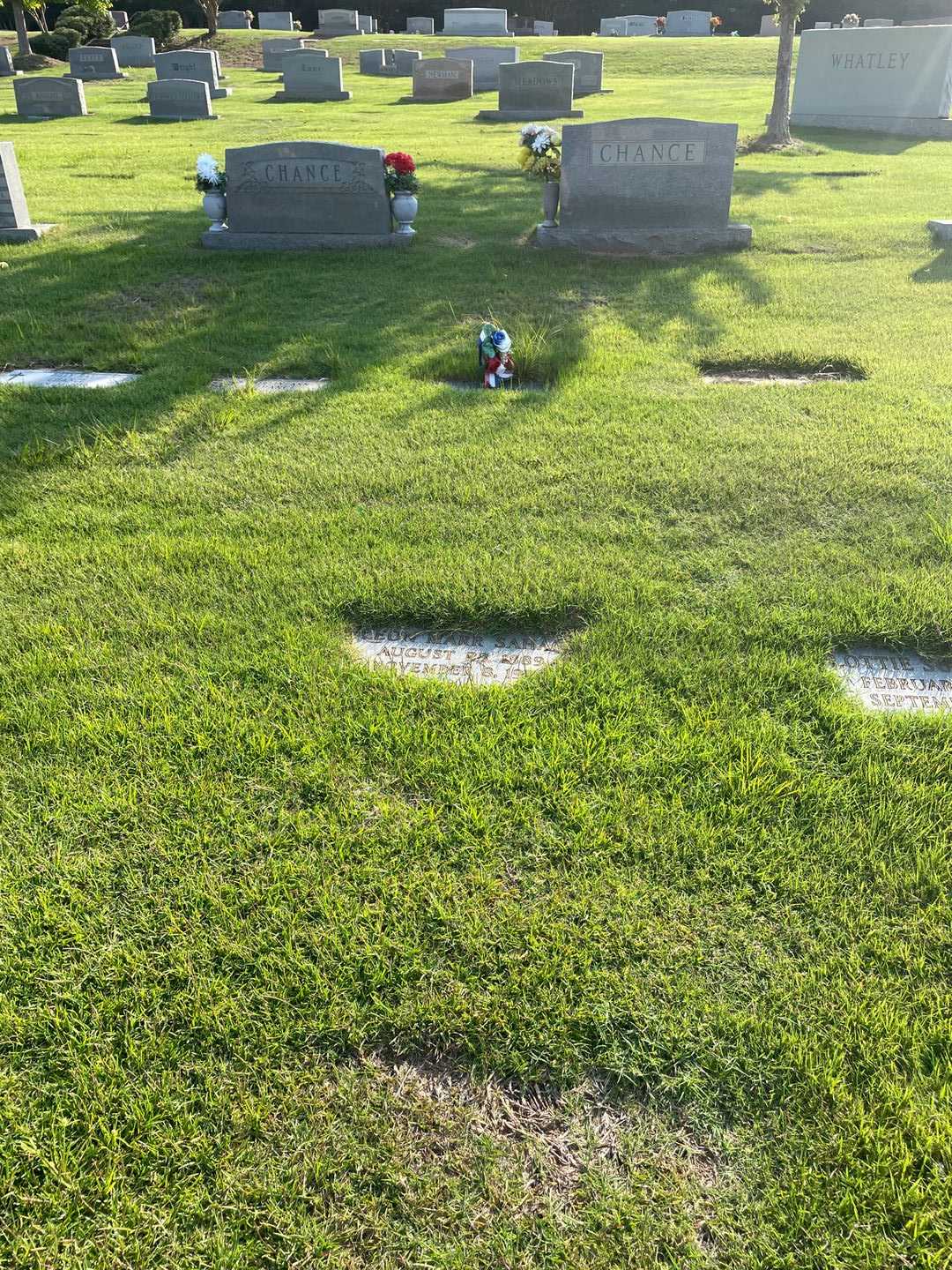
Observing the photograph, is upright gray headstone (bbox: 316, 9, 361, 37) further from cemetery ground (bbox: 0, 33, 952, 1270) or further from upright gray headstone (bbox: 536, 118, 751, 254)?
cemetery ground (bbox: 0, 33, 952, 1270)

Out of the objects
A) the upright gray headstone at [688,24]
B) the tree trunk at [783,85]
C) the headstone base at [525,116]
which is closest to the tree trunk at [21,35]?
the headstone base at [525,116]

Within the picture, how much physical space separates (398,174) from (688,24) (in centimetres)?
4369

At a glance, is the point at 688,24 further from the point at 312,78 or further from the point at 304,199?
the point at 304,199

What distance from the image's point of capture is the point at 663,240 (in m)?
8.63

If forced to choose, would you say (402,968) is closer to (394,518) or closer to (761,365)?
(394,518)

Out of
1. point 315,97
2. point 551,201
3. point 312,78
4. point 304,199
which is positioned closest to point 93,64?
point 312,78

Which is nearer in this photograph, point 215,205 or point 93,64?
point 215,205

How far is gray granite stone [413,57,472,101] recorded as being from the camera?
71.2 ft

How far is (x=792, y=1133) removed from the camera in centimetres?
171

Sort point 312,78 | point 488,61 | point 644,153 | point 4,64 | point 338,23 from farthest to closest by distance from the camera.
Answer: point 338,23 < point 4,64 < point 488,61 < point 312,78 < point 644,153

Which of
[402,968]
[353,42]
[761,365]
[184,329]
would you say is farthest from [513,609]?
[353,42]

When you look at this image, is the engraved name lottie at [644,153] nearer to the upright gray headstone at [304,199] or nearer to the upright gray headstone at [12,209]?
the upright gray headstone at [304,199]

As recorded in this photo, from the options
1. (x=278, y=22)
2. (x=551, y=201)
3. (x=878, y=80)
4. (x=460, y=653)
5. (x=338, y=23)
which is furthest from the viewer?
(x=278, y=22)

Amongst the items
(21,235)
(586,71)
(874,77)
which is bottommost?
(21,235)
